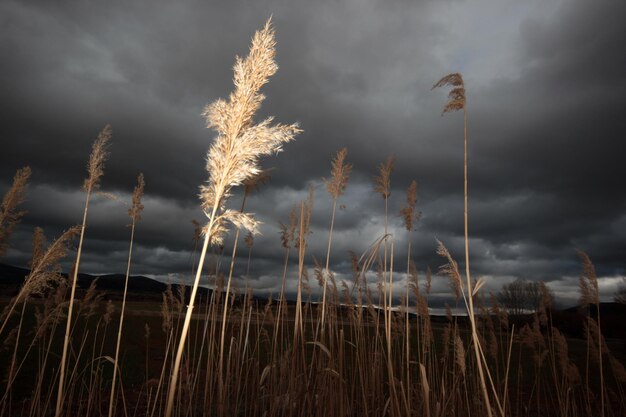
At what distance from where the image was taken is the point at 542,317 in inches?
249

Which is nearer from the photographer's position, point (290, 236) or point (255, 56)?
point (255, 56)

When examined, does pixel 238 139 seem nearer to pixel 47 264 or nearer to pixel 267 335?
pixel 47 264

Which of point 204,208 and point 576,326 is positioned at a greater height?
point 204,208

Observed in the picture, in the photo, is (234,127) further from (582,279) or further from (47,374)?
(47,374)

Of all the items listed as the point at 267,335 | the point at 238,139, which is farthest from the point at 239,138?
the point at 267,335

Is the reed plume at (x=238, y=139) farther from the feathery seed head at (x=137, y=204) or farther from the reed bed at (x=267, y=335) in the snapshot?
the feathery seed head at (x=137, y=204)

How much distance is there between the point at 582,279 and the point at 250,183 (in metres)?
4.33

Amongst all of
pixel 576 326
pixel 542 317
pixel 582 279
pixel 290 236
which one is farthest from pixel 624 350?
pixel 290 236

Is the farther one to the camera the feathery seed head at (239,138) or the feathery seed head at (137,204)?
the feathery seed head at (137,204)

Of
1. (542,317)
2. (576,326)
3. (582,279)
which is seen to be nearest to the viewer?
(582,279)

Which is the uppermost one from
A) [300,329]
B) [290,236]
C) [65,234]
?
[290,236]

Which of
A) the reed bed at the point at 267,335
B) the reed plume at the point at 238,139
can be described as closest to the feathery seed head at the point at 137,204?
the reed bed at the point at 267,335

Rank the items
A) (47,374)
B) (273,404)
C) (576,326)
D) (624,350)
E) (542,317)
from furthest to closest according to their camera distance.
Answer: (576,326) → (624,350) → (47,374) → (542,317) → (273,404)

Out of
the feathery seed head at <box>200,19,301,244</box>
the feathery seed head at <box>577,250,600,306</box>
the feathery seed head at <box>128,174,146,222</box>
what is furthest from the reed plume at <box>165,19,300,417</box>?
the feathery seed head at <box>577,250,600,306</box>
